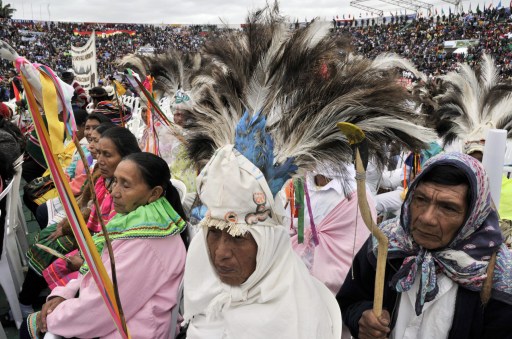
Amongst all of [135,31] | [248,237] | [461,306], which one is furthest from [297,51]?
[135,31]

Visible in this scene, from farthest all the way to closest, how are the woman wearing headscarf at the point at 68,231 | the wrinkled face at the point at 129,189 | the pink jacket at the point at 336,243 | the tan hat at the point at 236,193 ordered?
the woman wearing headscarf at the point at 68,231, the pink jacket at the point at 336,243, the wrinkled face at the point at 129,189, the tan hat at the point at 236,193

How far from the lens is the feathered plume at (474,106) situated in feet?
10.8

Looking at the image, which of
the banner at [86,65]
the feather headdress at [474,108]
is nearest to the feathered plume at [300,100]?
the feather headdress at [474,108]

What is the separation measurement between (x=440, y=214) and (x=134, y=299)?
4.72 feet

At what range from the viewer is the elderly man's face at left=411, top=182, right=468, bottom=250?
4.96ft

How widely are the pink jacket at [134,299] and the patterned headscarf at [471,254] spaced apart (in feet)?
3.81

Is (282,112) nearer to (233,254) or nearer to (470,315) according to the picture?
(233,254)

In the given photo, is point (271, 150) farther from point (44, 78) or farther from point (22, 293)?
point (22, 293)

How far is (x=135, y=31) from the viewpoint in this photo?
175 feet

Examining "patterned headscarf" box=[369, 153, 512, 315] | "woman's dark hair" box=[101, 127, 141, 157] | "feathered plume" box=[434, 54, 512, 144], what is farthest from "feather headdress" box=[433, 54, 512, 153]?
"woman's dark hair" box=[101, 127, 141, 157]

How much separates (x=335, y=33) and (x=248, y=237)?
0.87 m

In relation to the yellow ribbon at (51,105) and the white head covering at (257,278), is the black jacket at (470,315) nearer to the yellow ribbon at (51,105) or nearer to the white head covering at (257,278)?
the white head covering at (257,278)

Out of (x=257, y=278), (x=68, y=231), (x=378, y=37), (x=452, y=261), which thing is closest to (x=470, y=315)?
(x=452, y=261)

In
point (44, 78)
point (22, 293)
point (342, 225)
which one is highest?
point (44, 78)
